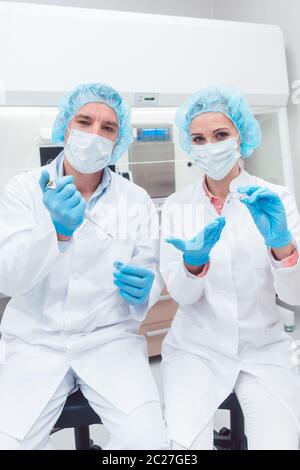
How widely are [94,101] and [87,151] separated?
0.19m

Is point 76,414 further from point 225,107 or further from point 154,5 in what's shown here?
point 154,5

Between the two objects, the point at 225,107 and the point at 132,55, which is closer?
the point at 225,107

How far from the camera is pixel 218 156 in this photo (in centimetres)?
123

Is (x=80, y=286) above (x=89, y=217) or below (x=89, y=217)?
below

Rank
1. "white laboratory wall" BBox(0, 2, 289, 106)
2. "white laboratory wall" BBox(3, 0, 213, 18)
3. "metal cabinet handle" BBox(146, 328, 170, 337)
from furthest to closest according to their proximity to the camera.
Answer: "white laboratory wall" BBox(3, 0, 213, 18) → "metal cabinet handle" BBox(146, 328, 170, 337) → "white laboratory wall" BBox(0, 2, 289, 106)

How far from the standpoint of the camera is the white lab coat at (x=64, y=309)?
1056 mm

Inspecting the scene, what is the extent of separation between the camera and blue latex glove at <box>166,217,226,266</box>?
106cm

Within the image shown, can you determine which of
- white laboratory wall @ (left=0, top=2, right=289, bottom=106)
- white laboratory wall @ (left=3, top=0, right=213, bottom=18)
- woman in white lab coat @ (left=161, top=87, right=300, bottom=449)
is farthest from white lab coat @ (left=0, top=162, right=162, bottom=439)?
white laboratory wall @ (left=3, top=0, right=213, bottom=18)

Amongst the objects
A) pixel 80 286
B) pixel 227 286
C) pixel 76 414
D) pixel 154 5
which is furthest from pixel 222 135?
pixel 154 5

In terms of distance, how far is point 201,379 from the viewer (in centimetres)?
108

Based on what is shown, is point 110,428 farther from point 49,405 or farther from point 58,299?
point 58,299

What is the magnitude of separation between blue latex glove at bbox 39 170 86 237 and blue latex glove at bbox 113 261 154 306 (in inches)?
7.0

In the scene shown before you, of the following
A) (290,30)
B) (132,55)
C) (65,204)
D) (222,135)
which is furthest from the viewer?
(290,30)

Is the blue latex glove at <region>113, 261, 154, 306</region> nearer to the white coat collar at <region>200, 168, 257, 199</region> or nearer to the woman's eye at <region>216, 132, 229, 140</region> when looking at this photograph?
the white coat collar at <region>200, 168, 257, 199</region>
